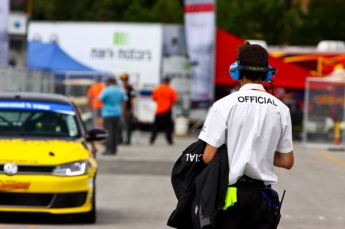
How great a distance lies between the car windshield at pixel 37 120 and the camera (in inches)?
431

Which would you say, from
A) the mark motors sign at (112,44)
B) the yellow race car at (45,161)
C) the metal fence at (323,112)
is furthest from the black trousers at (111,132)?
the mark motors sign at (112,44)

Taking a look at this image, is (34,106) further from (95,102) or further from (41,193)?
(95,102)

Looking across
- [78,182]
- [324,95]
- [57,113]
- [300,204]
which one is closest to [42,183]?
[78,182]

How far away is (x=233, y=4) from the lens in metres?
48.3

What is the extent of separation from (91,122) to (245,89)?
67.3ft

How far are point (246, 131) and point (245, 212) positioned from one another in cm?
45

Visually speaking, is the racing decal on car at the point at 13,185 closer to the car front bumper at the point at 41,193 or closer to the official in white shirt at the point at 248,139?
the car front bumper at the point at 41,193

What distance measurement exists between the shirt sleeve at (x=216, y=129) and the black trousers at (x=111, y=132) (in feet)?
51.6

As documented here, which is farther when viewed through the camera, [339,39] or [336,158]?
[339,39]

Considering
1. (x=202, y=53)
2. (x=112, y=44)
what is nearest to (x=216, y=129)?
(x=202, y=53)

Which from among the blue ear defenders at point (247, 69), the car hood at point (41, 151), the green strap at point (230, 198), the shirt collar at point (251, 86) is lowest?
the car hood at point (41, 151)

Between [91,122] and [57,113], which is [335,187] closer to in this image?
[57,113]

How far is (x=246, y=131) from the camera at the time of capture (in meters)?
5.13

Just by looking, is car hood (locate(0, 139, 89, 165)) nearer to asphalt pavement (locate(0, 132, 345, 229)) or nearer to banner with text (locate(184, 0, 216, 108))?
asphalt pavement (locate(0, 132, 345, 229))
